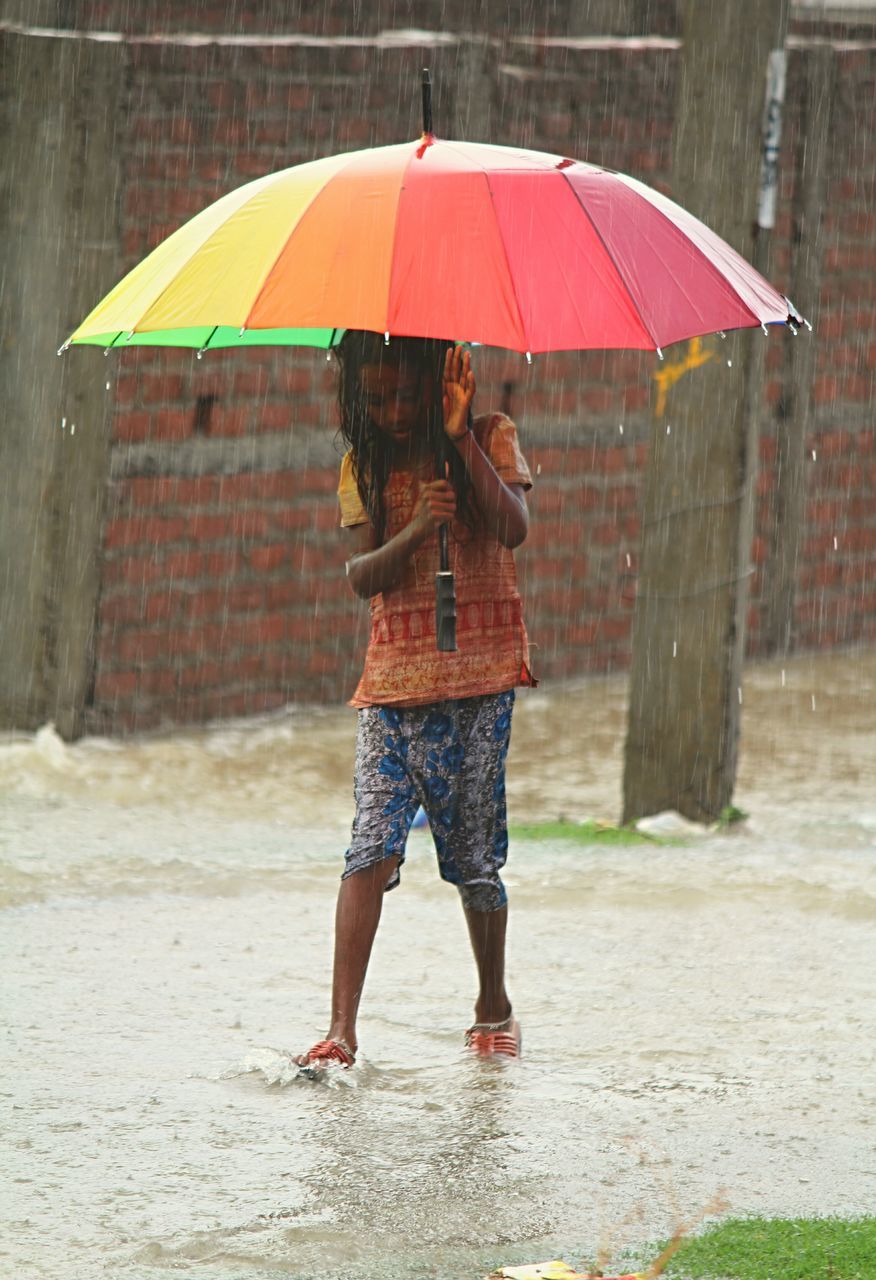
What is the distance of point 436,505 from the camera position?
428cm

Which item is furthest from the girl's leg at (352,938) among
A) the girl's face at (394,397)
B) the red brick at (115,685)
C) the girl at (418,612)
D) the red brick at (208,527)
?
the red brick at (208,527)

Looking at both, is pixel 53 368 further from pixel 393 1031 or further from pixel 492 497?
pixel 492 497

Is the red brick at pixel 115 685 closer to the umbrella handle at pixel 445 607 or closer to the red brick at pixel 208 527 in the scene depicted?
the red brick at pixel 208 527

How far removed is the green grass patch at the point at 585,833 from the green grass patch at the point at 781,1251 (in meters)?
3.36

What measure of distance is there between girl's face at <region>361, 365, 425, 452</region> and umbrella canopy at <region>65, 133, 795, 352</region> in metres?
0.33

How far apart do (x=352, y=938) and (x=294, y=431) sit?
4502 millimetres

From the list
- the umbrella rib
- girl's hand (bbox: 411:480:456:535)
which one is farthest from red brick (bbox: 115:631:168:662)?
the umbrella rib

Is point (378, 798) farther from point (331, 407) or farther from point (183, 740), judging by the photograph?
point (331, 407)

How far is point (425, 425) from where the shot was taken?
435cm

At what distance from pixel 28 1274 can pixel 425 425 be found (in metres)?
1.88

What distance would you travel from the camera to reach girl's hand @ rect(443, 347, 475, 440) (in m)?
4.25

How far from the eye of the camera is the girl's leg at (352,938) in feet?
14.5

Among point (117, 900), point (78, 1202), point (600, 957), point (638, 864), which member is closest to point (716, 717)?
point (638, 864)

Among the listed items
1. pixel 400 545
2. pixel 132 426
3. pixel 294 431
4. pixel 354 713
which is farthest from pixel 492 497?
pixel 354 713
